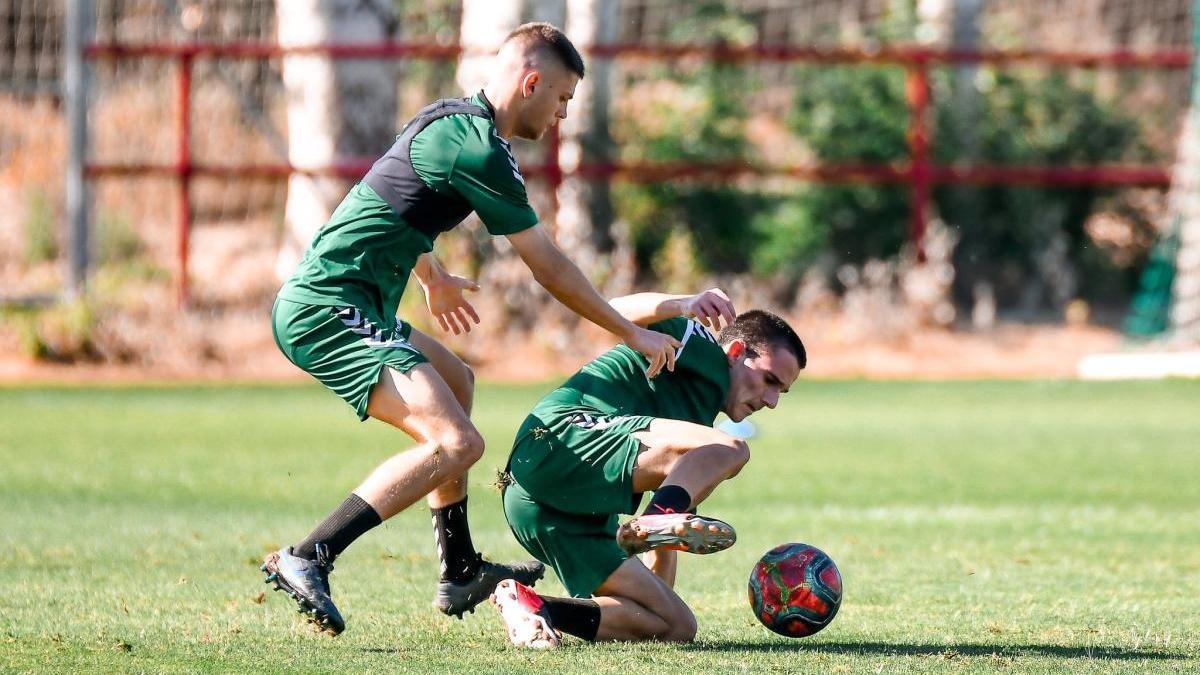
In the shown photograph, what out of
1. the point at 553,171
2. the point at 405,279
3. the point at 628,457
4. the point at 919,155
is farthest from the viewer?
the point at 919,155

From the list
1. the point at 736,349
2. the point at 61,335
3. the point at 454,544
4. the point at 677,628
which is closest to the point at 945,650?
the point at 677,628

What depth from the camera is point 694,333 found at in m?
6.10

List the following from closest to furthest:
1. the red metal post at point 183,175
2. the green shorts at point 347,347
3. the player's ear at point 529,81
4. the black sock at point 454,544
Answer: the green shorts at point 347,347 → the player's ear at point 529,81 → the black sock at point 454,544 → the red metal post at point 183,175

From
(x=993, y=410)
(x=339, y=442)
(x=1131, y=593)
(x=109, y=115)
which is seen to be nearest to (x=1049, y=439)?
(x=993, y=410)

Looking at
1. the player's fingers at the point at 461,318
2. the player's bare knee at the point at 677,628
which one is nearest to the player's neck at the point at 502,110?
the player's fingers at the point at 461,318

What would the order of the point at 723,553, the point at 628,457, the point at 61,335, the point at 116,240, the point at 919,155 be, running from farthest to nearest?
the point at 116,240
the point at 919,155
the point at 61,335
the point at 723,553
the point at 628,457

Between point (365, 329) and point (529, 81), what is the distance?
93cm

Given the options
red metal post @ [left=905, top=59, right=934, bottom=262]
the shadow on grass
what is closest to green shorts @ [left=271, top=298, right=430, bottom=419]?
the shadow on grass

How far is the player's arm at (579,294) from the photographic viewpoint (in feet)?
18.3

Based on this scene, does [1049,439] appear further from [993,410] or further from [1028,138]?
[1028,138]

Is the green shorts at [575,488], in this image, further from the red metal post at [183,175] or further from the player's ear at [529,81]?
the red metal post at [183,175]

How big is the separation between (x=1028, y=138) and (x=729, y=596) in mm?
16151

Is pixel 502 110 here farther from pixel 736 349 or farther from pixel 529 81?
pixel 736 349

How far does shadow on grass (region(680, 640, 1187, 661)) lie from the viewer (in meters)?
5.47
